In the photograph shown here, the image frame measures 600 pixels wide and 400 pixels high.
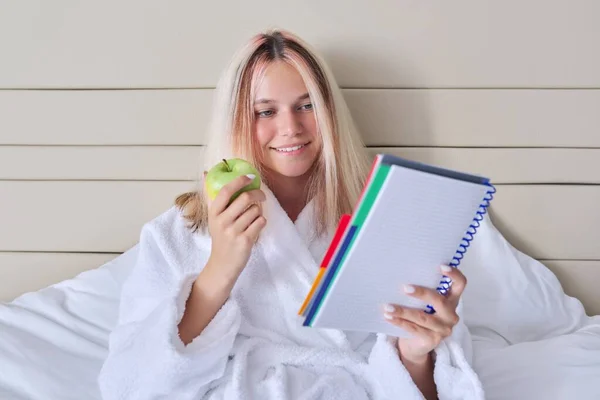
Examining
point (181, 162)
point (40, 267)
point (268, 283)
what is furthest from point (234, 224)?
point (40, 267)

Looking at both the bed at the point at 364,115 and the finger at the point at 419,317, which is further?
the bed at the point at 364,115

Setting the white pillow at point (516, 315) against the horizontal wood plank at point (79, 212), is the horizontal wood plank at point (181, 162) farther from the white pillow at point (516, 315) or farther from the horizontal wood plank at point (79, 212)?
the white pillow at point (516, 315)

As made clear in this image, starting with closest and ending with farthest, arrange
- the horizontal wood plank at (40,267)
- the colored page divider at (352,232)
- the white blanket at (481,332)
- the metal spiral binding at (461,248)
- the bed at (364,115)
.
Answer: the colored page divider at (352,232)
the metal spiral binding at (461,248)
the white blanket at (481,332)
the bed at (364,115)
the horizontal wood plank at (40,267)

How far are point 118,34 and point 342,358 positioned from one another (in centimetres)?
92

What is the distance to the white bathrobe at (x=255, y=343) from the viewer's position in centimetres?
95

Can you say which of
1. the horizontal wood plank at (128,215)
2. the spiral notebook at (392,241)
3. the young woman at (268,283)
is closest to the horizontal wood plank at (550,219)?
the horizontal wood plank at (128,215)

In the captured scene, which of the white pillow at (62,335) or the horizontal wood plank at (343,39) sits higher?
the horizontal wood plank at (343,39)

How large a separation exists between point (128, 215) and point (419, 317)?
845mm

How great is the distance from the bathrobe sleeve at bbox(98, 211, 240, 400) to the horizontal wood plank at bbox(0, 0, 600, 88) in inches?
22.4

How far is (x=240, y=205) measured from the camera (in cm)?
92

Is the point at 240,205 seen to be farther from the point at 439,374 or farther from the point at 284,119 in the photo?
the point at 439,374

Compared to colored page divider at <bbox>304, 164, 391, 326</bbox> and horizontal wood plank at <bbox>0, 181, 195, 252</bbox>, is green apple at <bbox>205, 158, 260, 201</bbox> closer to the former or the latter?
colored page divider at <bbox>304, 164, 391, 326</bbox>

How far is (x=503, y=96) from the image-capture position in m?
1.38

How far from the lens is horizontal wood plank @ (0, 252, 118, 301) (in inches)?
57.8
